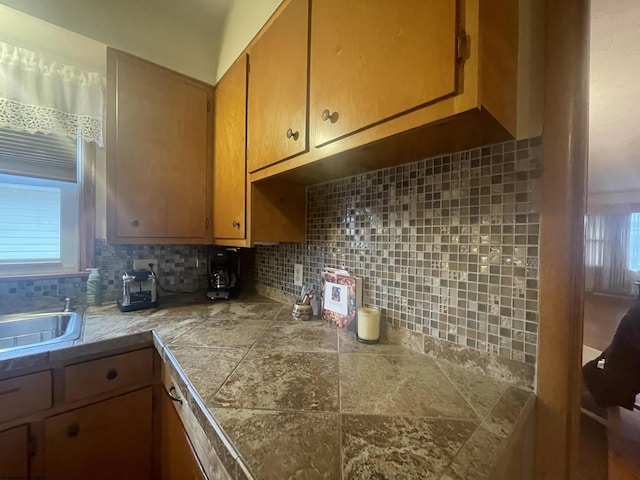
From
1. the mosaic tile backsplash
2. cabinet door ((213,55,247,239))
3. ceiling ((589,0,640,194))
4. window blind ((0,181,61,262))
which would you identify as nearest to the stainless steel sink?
window blind ((0,181,61,262))

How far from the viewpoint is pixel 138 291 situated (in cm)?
130

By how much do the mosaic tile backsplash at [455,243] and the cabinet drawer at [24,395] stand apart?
3.59 ft

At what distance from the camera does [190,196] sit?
1.42 meters

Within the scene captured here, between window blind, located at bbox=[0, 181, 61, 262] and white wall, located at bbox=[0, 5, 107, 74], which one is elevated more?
white wall, located at bbox=[0, 5, 107, 74]

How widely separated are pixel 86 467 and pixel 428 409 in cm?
118

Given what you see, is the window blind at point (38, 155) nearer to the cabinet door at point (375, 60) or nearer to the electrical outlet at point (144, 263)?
the electrical outlet at point (144, 263)

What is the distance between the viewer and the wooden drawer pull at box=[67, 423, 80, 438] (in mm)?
875

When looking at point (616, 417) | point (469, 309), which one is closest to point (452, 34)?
point (469, 309)

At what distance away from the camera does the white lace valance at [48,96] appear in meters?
1.12

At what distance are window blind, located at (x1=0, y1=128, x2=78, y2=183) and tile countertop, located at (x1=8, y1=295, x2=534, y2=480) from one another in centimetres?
96

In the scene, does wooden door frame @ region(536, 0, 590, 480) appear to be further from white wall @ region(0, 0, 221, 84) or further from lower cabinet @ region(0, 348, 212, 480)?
white wall @ region(0, 0, 221, 84)

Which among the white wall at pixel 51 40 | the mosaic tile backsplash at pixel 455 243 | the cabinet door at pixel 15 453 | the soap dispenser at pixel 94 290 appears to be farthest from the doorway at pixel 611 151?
the white wall at pixel 51 40

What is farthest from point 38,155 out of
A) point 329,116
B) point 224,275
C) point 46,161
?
point 329,116

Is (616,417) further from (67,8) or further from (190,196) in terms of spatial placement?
(67,8)
